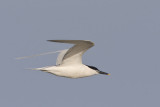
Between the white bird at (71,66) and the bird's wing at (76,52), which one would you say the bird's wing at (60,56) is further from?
the bird's wing at (76,52)

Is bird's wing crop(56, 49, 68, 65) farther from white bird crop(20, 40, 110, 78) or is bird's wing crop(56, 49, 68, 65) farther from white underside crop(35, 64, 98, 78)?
white underside crop(35, 64, 98, 78)

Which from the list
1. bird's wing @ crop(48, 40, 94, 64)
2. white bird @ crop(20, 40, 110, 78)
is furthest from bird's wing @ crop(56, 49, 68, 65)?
bird's wing @ crop(48, 40, 94, 64)

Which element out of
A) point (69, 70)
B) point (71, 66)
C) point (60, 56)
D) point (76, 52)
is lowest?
point (69, 70)

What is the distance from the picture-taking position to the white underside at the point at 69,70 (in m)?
14.2

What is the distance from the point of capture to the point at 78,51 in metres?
14.2

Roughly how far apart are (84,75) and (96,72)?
67 cm

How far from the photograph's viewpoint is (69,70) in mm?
14383

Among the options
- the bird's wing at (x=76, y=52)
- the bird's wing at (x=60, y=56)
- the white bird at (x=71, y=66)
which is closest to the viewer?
the bird's wing at (x=76, y=52)

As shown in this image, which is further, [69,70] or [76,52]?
[69,70]

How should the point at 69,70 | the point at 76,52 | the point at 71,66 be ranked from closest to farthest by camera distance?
1. the point at 76,52
2. the point at 69,70
3. the point at 71,66

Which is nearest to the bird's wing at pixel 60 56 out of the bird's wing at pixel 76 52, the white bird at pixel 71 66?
the white bird at pixel 71 66

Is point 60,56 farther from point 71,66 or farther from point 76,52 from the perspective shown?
point 76,52

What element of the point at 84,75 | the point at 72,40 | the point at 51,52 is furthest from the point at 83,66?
the point at 72,40

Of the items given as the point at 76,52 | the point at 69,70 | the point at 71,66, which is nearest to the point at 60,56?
the point at 71,66
